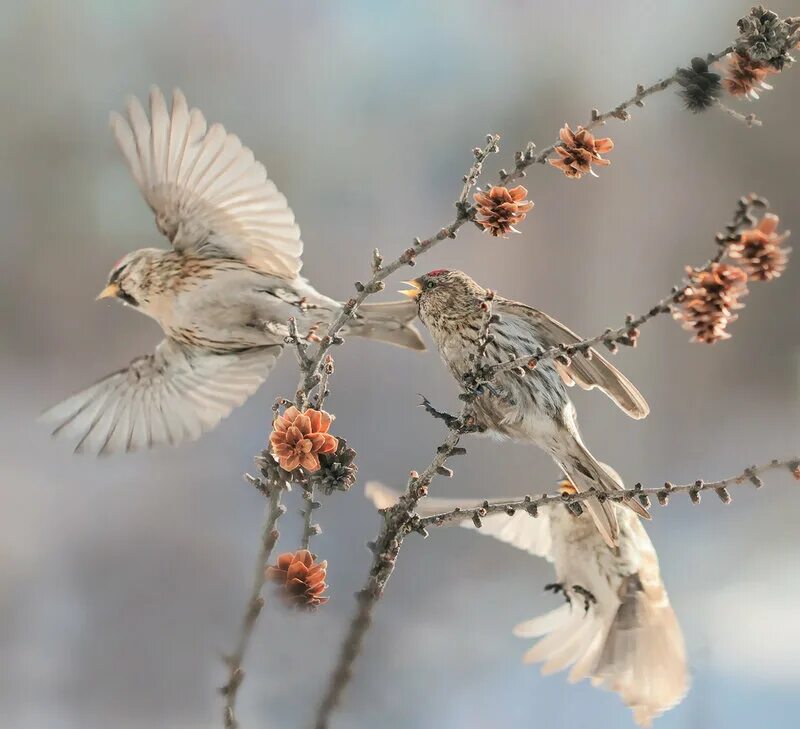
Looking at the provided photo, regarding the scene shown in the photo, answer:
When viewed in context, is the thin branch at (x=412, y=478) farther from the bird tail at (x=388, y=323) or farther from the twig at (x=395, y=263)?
the bird tail at (x=388, y=323)

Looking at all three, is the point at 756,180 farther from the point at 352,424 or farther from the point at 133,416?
the point at 133,416

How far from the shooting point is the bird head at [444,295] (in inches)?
26.1

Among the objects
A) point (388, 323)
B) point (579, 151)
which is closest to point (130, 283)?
point (388, 323)

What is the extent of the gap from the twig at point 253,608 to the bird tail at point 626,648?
0.37 m

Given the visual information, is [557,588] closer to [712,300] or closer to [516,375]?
[516,375]

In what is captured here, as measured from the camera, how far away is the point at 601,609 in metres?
0.87

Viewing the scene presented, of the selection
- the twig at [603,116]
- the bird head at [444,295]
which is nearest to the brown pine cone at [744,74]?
the twig at [603,116]

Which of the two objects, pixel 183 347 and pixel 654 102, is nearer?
pixel 183 347

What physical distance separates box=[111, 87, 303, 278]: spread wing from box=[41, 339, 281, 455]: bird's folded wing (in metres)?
0.10

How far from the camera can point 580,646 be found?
0.81 m

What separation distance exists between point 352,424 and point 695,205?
0.55 meters

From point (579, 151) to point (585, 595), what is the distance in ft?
1.79

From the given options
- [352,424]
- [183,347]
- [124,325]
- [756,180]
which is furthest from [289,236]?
[756,180]

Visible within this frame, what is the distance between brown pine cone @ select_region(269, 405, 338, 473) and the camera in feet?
1.39
